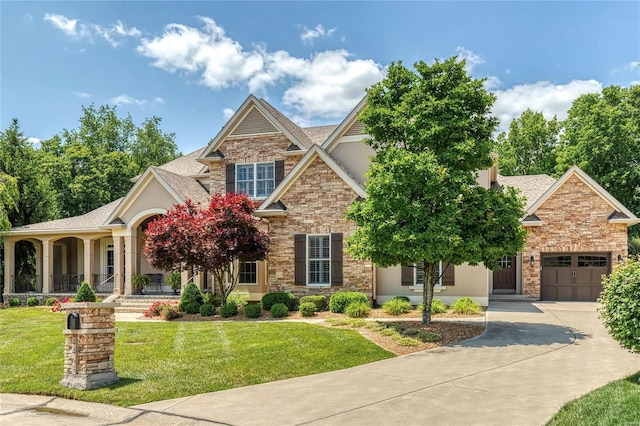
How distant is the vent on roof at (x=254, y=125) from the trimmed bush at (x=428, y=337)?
498 inches

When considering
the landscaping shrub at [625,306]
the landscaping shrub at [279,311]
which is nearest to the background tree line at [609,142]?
the landscaping shrub at [279,311]

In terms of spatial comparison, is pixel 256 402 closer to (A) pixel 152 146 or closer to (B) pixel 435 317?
(B) pixel 435 317

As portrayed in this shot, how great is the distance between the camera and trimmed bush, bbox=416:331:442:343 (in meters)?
12.3

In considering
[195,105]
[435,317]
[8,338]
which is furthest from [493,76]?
[195,105]

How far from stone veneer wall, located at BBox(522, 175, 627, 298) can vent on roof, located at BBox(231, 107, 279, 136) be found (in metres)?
12.8

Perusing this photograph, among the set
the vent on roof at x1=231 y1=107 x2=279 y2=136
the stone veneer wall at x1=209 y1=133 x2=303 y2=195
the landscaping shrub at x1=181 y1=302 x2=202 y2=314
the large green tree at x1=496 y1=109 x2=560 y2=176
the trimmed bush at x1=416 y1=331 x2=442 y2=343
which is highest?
the large green tree at x1=496 y1=109 x2=560 y2=176

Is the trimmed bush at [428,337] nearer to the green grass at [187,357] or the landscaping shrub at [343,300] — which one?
the green grass at [187,357]

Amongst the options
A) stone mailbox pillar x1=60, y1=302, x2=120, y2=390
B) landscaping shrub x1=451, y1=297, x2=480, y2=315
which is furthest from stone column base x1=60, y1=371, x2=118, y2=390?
landscaping shrub x1=451, y1=297, x2=480, y2=315

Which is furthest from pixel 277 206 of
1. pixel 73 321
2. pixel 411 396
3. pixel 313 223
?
pixel 411 396

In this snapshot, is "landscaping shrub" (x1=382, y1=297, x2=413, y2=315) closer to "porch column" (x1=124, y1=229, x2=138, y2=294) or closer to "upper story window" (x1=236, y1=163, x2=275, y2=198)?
"upper story window" (x1=236, y1=163, x2=275, y2=198)

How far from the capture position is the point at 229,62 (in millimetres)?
19969

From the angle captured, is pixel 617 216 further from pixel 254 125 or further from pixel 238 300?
pixel 238 300

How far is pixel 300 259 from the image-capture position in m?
19.2

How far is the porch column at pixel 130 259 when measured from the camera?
2220 centimetres
